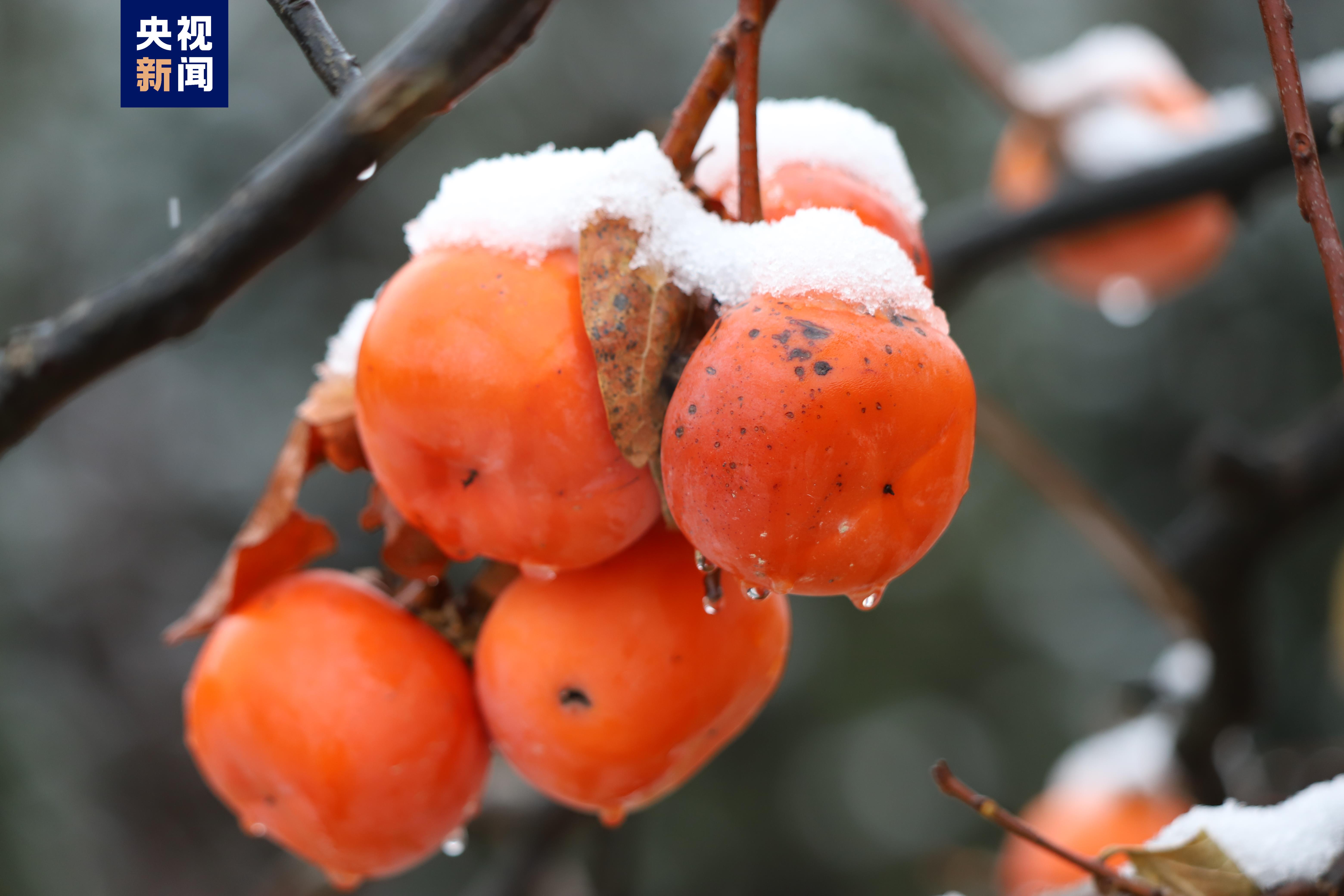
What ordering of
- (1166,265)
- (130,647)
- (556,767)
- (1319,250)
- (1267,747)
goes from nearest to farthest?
1. (1319,250)
2. (556,767)
3. (1166,265)
4. (1267,747)
5. (130,647)

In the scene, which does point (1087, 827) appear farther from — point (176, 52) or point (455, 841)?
point (176, 52)

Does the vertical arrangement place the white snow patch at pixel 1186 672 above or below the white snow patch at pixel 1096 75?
below

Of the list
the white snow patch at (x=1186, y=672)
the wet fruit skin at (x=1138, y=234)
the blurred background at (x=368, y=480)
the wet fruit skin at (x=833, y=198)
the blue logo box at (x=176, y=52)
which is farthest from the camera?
the blurred background at (x=368, y=480)

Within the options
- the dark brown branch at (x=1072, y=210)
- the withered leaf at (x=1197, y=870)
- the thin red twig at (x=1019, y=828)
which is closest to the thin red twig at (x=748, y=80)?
the thin red twig at (x=1019, y=828)

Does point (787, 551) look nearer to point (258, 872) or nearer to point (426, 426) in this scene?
point (426, 426)

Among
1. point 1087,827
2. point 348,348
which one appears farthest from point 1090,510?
point 348,348

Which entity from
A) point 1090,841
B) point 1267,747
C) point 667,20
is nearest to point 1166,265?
point 1090,841

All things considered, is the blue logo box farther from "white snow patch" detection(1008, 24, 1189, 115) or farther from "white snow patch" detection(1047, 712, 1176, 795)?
"white snow patch" detection(1047, 712, 1176, 795)

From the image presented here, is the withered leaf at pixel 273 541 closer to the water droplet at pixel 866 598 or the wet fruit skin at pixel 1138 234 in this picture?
the water droplet at pixel 866 598
